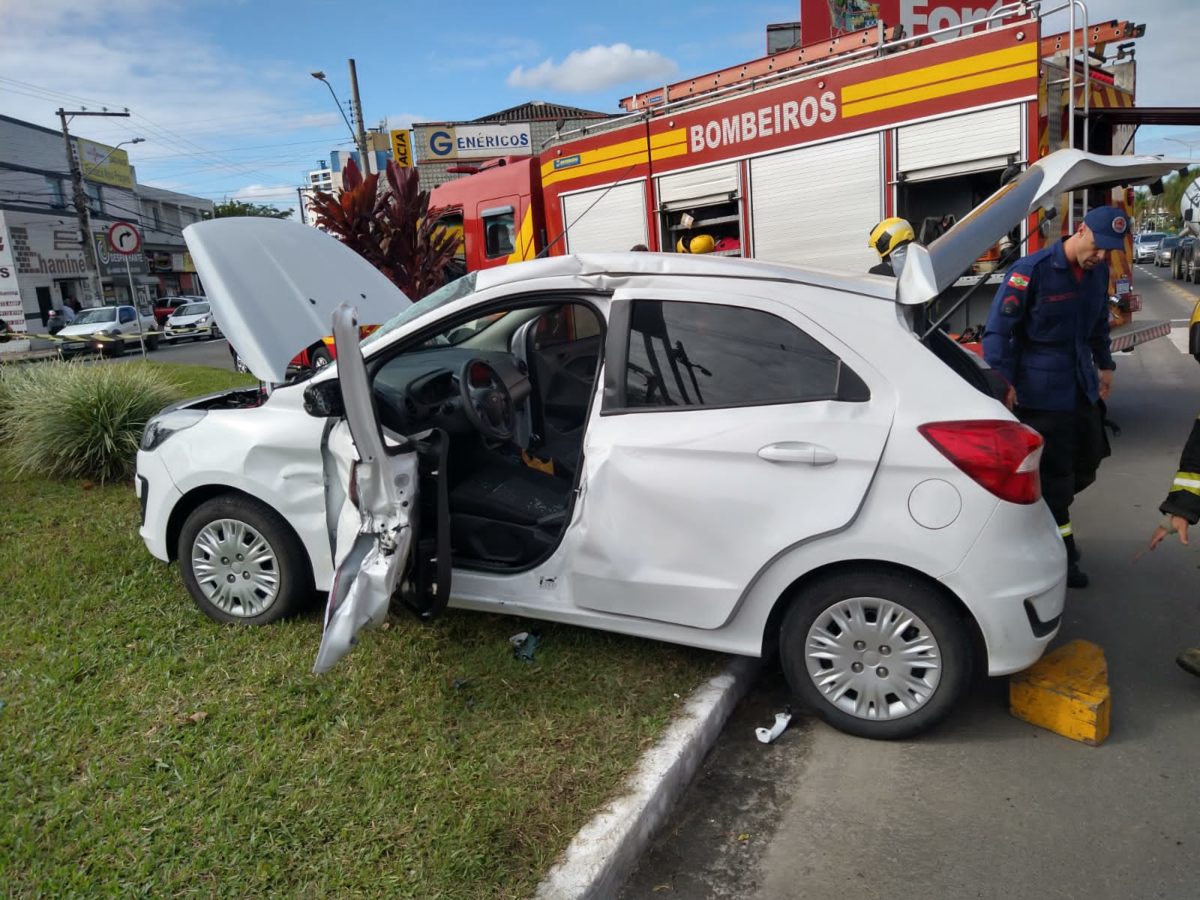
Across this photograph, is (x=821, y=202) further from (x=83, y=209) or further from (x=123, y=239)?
(x=83, y=209)

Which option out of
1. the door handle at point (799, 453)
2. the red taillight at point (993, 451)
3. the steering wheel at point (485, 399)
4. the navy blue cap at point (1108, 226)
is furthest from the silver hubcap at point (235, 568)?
the navy blue cap at point (1108, 226)

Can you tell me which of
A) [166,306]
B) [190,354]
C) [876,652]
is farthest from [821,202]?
[166,306]

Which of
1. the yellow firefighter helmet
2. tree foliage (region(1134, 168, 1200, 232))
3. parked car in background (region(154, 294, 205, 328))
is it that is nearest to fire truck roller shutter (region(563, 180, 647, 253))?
the yellow firefighter helmet

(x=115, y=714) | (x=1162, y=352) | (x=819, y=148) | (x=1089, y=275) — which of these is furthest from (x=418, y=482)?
(x=1162, y=352)

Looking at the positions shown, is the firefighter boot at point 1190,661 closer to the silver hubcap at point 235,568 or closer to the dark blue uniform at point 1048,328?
the dark blue uniform at point 1048,328

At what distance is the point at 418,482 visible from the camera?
130 inches

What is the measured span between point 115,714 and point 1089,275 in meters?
4.71

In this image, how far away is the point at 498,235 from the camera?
1111 centimetres

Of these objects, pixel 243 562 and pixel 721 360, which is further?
pixel 243 562

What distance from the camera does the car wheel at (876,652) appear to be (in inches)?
117

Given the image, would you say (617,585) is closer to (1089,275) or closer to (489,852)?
(489,852)

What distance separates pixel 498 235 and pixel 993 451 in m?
9.08

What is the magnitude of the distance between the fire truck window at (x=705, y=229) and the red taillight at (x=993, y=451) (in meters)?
5.77

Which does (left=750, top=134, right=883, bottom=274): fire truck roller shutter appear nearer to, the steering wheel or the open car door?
the steering wheel
